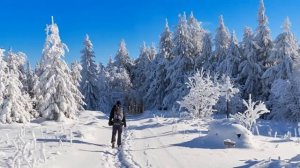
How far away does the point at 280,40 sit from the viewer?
43.7 meters

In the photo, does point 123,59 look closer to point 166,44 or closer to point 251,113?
point 166,44

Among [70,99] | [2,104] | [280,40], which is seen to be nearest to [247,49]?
[280,40]

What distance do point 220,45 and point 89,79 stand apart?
70.5ft

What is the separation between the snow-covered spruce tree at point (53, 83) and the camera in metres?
34.8

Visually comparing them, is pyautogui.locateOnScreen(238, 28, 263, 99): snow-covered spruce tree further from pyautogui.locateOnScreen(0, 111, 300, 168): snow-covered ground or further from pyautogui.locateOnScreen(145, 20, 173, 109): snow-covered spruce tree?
pyautogui.locateOnScreen(0, 111, 300, 168): snow-covered ground

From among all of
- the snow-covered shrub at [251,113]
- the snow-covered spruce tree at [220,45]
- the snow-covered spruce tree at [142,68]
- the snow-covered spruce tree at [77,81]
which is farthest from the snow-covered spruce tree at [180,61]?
the snow-covered shrub at [251,113]

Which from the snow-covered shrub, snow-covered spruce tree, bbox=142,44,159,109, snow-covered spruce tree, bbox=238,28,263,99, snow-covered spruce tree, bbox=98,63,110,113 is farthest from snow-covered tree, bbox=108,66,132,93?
the snow-covered shrub

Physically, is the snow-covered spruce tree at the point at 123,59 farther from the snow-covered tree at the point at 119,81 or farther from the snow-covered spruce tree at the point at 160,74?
the snow-covered spruce tree at the point at 160,74

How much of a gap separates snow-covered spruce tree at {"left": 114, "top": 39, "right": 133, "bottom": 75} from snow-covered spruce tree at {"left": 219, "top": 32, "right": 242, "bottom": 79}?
103ft

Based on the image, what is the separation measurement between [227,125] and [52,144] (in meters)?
7.17

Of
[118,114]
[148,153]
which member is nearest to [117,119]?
[118,114]

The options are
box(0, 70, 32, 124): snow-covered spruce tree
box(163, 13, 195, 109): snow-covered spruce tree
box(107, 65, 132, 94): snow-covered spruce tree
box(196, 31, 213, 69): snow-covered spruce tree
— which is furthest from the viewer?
box(107, 65, 132, 94): snow-covered spruce tree

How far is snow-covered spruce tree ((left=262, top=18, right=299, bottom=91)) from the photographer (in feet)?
139

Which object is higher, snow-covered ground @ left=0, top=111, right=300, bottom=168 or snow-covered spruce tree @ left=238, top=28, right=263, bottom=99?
snow-covered spruce tree @ left=238, top=28, right=263, bottom=99
